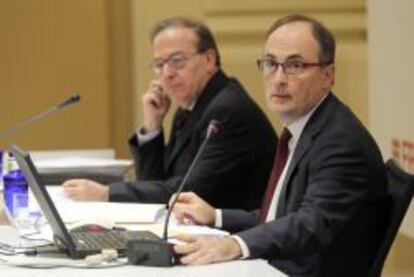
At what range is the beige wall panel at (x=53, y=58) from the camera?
14.9ft

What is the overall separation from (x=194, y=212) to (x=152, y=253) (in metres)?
0.54

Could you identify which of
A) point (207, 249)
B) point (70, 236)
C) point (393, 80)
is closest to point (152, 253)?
point (207, 249)

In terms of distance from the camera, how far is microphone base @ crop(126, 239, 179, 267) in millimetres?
1869

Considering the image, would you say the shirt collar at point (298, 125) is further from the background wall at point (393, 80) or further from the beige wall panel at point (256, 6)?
the beige wall panel at point (256, 6)

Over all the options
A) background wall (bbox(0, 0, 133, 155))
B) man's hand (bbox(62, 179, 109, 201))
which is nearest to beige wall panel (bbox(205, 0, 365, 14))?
background wall (bbox(0, 0, 133, 155))

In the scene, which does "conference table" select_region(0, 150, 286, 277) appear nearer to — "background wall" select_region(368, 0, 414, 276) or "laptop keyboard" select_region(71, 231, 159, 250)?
"laptop keyboard" select_region(71, 231, 159, 250)

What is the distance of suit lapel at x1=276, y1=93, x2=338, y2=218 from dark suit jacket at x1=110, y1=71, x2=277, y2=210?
2.40 feet

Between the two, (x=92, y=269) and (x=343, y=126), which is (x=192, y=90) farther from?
(x=92, y=269)

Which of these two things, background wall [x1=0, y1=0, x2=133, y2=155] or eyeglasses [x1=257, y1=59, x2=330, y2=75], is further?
background wall [x1=0, y1=0, x2=133, y2=155]

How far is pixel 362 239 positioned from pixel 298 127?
1.22 ft

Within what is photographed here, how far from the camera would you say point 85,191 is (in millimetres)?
2906

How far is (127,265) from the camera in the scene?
1.88m

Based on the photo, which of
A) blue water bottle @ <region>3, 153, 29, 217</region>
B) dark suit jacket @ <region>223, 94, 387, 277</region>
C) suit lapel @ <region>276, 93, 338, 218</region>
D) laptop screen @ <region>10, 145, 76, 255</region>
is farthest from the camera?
blue water bottle @ <region>3, 153, 29, 217</region>

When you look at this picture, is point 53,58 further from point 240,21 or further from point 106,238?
point 106,238
